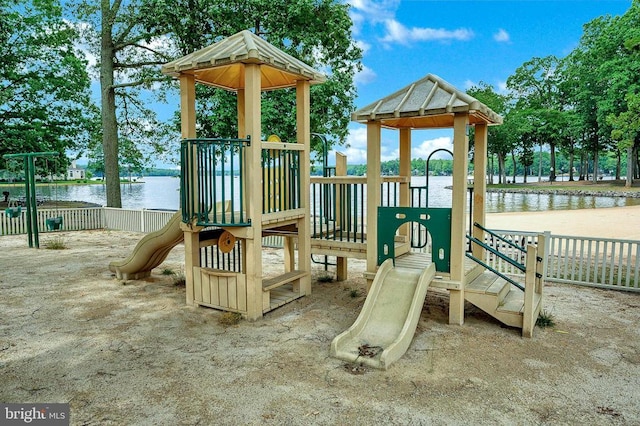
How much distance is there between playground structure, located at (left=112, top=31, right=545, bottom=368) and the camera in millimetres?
5191

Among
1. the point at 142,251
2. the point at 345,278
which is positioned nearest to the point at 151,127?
the point at 142,251

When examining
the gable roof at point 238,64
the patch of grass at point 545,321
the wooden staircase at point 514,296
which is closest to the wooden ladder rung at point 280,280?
the wooden staircase at point 514,296

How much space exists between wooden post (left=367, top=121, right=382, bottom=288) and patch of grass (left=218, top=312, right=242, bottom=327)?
187cm

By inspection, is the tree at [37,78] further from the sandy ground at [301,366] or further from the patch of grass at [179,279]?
the sandy ground at [301,366]

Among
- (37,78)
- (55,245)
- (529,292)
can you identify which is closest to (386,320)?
(529,292)

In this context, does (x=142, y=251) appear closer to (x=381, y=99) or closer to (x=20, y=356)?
(x=20, y=356)

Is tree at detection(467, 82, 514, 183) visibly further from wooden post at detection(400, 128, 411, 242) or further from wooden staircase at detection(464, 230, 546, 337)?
wooden staircase at detection(464, 230, 546, 337)

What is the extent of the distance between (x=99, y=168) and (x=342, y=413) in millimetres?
19946

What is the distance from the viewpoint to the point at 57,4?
18.4 metres

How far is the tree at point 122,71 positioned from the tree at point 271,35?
1107 millimetres

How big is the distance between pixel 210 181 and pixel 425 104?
289 cm

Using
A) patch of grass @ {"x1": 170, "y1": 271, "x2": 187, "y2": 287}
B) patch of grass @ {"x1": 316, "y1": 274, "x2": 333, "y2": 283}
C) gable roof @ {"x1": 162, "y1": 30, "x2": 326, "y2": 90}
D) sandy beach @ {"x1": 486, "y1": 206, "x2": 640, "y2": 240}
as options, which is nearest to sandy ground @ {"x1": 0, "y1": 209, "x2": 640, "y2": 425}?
patch of grass @ {"x1": 170, "y1": 271, "x2": 187, "y2": 287}

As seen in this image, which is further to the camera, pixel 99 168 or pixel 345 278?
pixel 99 168

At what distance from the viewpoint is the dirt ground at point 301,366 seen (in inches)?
136
